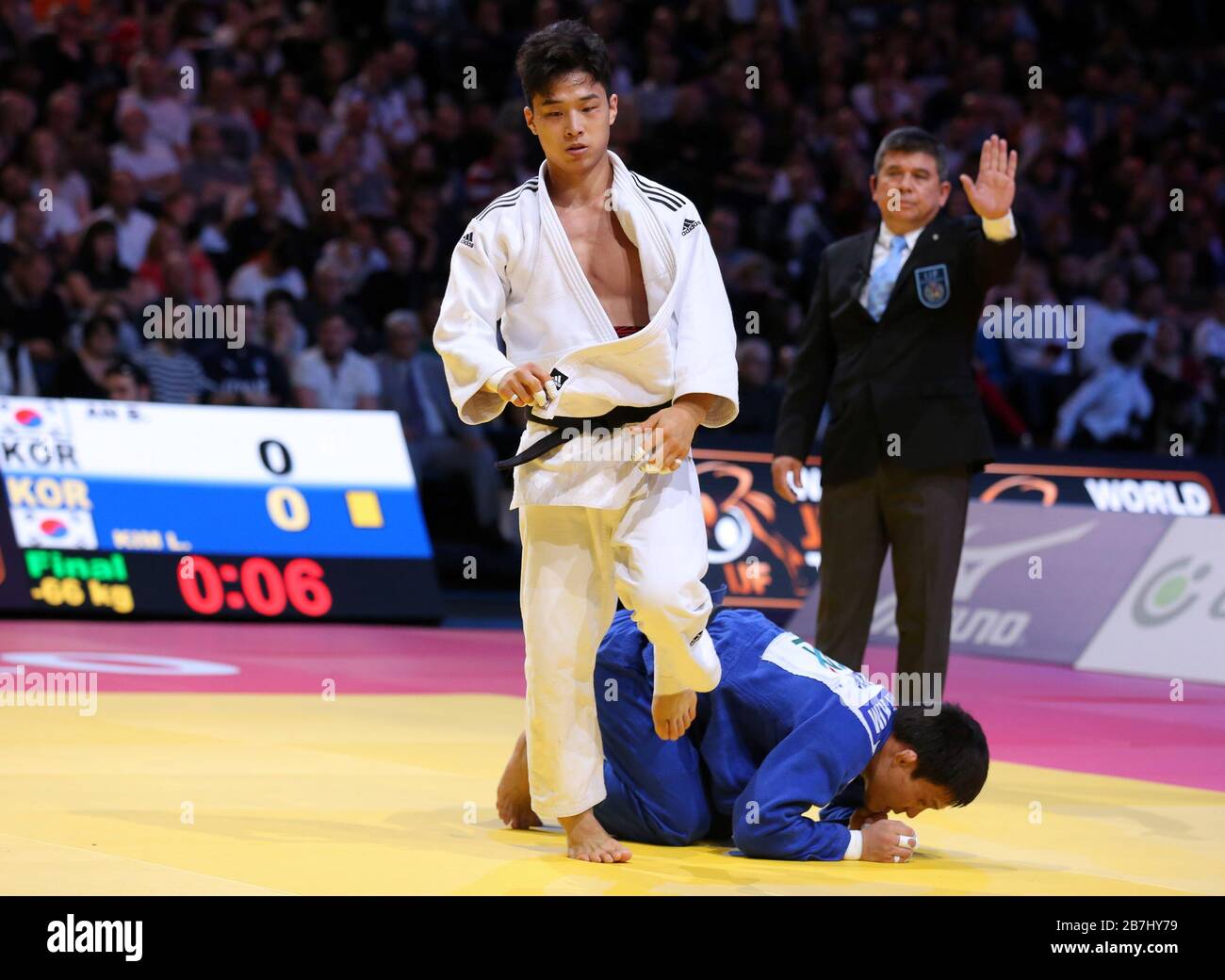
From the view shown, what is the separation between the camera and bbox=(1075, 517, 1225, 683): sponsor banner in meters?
7.36

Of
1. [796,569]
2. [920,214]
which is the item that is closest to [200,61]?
[796,569]

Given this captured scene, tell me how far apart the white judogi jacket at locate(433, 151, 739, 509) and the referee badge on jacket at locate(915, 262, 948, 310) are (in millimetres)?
1416

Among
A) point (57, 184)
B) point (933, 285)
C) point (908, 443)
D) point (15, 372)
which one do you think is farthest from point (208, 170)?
point (908, 443)

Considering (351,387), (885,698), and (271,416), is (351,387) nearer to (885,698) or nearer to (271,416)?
(271,416)

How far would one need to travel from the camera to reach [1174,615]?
756 centimetres

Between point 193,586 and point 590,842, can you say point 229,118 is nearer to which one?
point 193,586

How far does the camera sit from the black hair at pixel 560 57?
3.66m

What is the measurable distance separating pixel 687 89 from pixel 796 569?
4.43 meters

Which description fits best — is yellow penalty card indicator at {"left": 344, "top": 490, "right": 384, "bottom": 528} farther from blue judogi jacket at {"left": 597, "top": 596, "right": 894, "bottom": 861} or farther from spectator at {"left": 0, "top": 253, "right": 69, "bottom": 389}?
blue judogi jacket at {"left": 597, "top": 596, "right": 894, "bottom": 861}

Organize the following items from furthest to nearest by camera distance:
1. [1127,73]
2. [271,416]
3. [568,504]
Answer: [1127,73] < [271,416] < [568,504]

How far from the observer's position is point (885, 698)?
397cm

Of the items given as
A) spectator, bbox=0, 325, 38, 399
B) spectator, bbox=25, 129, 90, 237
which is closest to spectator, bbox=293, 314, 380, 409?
spectator, bbox=0, 325, 38, 399

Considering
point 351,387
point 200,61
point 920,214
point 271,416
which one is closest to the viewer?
point 920,214

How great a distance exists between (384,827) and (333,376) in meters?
6.30
